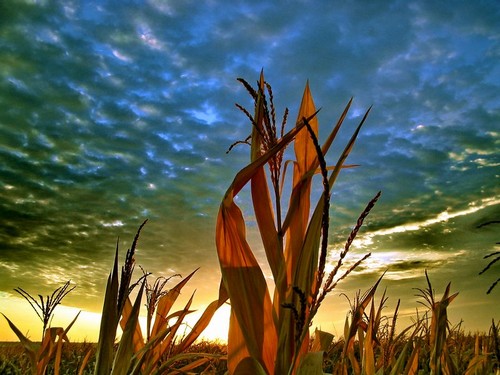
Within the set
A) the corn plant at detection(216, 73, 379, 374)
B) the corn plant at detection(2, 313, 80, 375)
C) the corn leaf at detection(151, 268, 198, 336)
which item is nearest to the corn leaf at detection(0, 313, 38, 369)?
the corn plant at detection(2, 313, 80, 375)

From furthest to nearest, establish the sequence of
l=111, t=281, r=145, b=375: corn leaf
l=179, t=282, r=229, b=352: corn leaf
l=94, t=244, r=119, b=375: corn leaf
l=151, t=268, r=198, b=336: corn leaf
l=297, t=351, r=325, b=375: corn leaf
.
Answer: l=151, t=268, r=198, b=336: corn leaf < l=179, t=282, r=229, b=352: corn leaf < l=111, t=281, r=145, b=375: corn leaf < l=94, t=244, r=119, b=375: corn leaf < l=297, t=351, r=325, b=375: corn leaf

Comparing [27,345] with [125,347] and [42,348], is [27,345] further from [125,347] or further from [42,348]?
[125,347]

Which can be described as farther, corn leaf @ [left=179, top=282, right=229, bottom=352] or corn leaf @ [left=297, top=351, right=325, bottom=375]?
corn leaf @ [left=179, top=282, right=229, bottom=352]

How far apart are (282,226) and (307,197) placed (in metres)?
0.17

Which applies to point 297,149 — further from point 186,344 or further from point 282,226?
point 186,344

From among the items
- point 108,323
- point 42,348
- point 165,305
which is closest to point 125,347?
point 108,323

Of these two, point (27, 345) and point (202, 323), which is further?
point (27, 345)

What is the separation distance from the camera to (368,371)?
2.12 meters

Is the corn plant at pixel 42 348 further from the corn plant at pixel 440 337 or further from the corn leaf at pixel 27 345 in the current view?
the corn plant at pixel 440 337

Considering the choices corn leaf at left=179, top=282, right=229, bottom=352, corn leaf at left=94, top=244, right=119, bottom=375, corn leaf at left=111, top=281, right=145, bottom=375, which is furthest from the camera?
corn leaf at left=179, top=282, right=229, bottom=352

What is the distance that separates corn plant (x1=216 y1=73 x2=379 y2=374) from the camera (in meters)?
1.18

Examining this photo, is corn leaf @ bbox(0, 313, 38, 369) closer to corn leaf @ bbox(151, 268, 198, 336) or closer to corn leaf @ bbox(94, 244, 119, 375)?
corn leaf @ bbox(151, 268, 198, 336)

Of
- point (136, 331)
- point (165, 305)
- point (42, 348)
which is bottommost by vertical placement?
point (42, 348)

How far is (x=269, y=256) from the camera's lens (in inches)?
50.5
